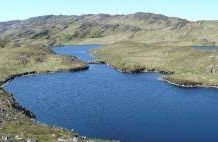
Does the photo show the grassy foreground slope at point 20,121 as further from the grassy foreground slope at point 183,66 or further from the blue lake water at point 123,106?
the grassy foreground slope at point 183,66

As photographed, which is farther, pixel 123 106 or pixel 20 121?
pixel 123 106

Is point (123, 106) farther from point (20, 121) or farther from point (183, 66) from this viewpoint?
point (183, 66)

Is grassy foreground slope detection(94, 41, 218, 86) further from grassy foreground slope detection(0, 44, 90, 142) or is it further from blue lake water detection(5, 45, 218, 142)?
grassy foreground slope detection(0, 44, 90, 142)

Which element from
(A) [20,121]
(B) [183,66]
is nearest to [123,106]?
(A) [20,121]

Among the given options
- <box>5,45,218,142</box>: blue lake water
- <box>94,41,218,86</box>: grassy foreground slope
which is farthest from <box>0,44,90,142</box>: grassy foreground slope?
<box>94,41,218,86</box>: grassy foreground slope

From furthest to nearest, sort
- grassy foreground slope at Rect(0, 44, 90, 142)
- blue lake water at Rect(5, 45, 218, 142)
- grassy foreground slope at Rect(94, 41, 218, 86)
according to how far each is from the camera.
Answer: grassy foreground slope at Rect(94, 41, 218, 86) < blue lake water at Rect(5, 45, 218, 142) < grassy foreground slope at Rect(0, 44, 90, 142)

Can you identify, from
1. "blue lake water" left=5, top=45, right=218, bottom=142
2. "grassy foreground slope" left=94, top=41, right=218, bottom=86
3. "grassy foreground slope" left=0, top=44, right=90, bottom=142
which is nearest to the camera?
"grassy foreground slope" left=0, top=44, right=90, bottom=142

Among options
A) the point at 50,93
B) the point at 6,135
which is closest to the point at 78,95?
the point at 50,93

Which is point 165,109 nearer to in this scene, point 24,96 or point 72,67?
point 24,96

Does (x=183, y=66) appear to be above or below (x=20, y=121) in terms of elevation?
below
